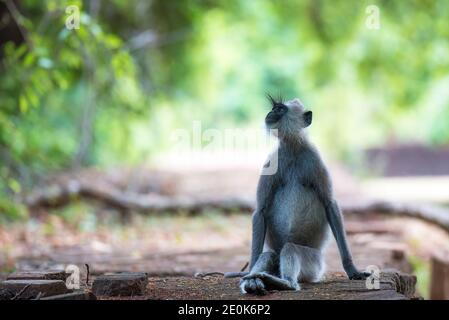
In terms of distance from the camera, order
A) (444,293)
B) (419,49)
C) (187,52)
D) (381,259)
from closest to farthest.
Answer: (381,259)
(444,293)
(419,49)
(187,52)

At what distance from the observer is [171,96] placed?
64.5ft

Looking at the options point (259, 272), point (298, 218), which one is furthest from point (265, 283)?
point (298, 218)

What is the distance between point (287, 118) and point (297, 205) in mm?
555

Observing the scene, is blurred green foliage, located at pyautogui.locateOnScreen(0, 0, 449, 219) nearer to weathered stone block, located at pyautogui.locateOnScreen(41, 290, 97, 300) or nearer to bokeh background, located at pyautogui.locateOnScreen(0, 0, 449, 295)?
bokeh background, located at pyautogui.locateOnScreen(0, 0, 449, 295)

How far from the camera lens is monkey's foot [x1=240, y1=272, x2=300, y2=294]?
4043mm

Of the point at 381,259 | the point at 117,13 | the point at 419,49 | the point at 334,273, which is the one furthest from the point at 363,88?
the point at 334,273

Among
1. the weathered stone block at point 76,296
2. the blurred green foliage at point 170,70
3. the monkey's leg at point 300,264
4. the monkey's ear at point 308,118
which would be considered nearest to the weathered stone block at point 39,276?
the weathered stone block at point 76,296

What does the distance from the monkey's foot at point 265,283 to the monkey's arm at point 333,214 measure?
56 cm

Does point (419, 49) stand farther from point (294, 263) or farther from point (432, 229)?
point (294, 263)

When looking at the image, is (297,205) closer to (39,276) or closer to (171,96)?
(39,276)
